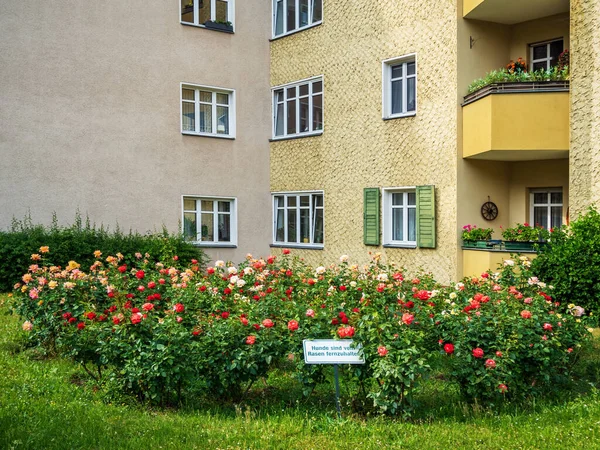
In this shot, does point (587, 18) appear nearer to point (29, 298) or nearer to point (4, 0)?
point (29, 298)

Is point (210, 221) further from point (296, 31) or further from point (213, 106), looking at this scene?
point (296, 31)

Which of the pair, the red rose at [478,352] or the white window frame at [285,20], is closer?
the red rose at [478,352]

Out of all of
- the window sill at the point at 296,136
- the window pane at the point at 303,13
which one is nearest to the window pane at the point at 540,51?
the window sill at the point at 296,136

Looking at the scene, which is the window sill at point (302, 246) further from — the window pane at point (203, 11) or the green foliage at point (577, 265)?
the green foliage at point (577, 265)

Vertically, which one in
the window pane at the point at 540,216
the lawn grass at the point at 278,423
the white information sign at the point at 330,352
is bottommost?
the lawn grass at the point at 278,423

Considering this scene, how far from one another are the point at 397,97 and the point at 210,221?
261 inches

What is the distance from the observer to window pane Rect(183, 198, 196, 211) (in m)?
19.4

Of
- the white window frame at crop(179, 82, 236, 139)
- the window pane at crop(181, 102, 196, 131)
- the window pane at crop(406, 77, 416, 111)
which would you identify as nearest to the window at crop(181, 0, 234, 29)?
the white window frame at crop(179, 82, 236, 139)

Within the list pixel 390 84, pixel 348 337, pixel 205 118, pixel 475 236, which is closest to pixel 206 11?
pixel 205 118

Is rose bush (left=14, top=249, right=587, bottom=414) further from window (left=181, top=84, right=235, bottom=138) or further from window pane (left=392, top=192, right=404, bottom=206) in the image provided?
window (left=181, top=84, right=235, bottom=138)

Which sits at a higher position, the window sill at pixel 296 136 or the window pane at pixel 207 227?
the window sill at pixel 296 136

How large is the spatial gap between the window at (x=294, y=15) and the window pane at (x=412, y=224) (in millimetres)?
6328

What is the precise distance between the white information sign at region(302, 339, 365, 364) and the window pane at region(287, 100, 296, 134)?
573 inches

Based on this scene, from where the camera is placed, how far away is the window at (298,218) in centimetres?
1934
